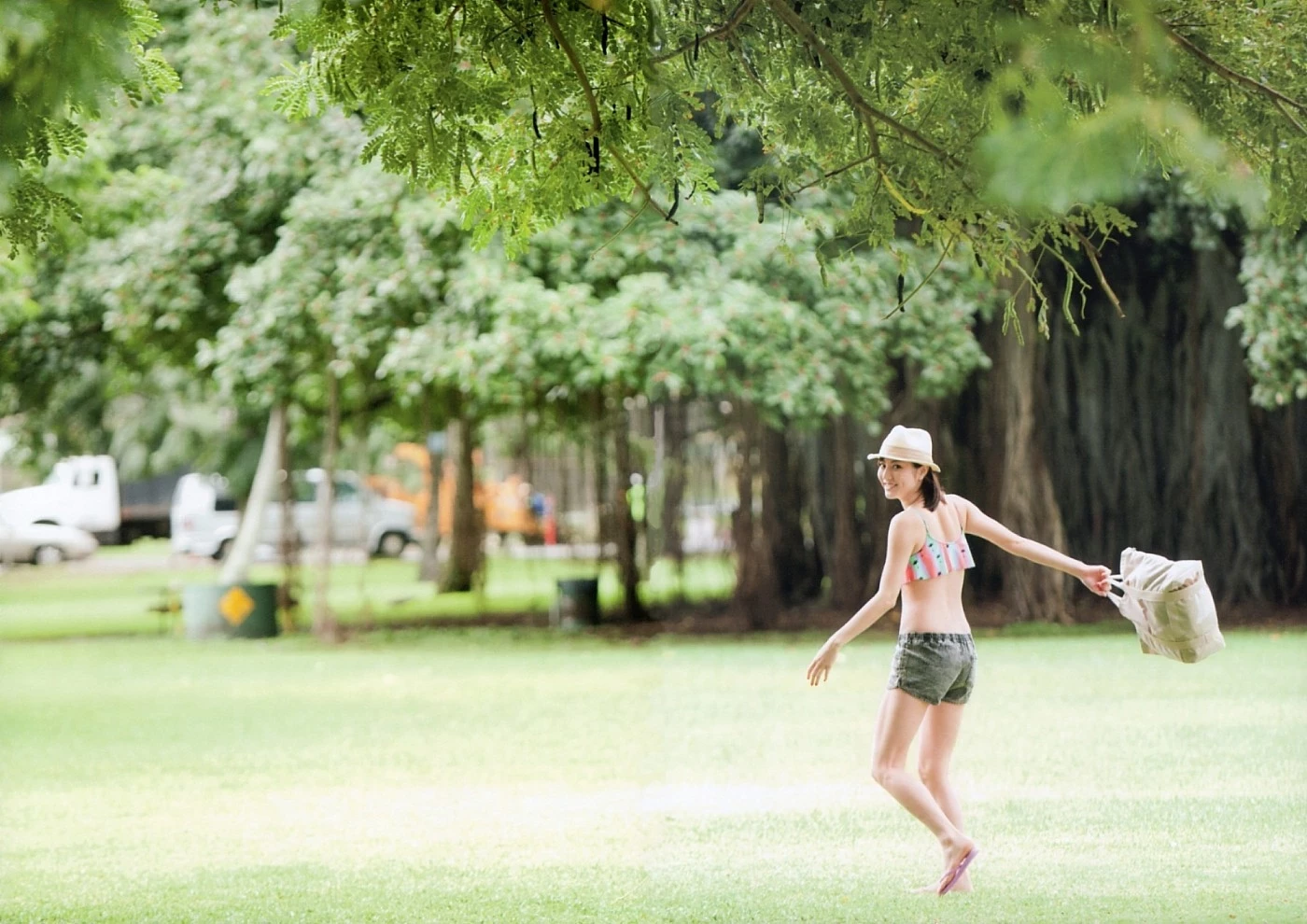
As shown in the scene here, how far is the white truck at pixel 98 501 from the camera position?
46.3m

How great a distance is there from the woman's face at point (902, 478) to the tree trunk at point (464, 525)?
17524mm

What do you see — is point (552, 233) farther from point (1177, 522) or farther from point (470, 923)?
point (470, 923)

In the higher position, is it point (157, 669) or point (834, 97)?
point (834, 97)

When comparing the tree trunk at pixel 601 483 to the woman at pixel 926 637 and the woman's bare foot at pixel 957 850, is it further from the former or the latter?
the woman's bare foot at pixel 957 850

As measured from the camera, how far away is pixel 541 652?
18.9 metres

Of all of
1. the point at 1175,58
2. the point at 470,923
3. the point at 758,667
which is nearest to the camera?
the point at 1175,58

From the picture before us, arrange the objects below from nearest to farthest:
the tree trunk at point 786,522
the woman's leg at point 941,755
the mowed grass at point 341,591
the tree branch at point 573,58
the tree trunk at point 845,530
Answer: the tree branch at point 573,58, the woman's leg at point 941,755, the tree trunk at point 845,530, the tree trunk at point 786,522, the mowed grass at point 341,591

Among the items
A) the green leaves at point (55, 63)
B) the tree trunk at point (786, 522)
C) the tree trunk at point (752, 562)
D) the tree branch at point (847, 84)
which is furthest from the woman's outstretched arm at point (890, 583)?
the tree trunk at point (786, 522)

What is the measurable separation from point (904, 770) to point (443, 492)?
36.0 metres

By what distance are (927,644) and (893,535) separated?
0.40 m

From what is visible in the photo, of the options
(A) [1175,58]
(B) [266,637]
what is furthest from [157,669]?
(A) [1175,58]

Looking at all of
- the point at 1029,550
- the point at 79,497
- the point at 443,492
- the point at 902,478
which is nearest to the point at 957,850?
the point at 1029,550

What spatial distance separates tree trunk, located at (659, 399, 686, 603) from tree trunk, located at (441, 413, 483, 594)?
112 inches

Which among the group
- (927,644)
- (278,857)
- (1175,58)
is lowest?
(278,857)
